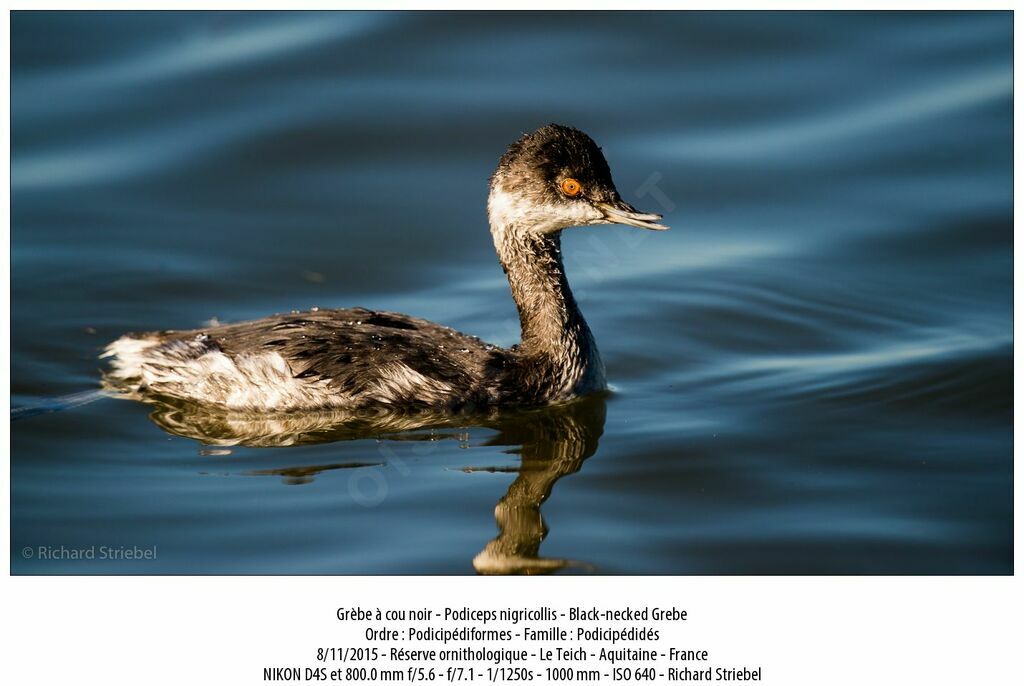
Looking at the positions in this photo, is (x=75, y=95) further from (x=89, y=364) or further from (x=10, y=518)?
(x=10, y=518)

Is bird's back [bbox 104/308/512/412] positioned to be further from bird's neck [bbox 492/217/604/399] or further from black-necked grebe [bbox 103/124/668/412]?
bird's neck [bbox 492/217/604/399]

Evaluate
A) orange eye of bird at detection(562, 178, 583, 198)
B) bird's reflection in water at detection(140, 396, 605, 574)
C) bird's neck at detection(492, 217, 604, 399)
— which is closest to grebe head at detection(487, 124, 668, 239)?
orange eye of bird at detection(562, 178, 583, 198)

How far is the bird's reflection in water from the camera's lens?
739 cm

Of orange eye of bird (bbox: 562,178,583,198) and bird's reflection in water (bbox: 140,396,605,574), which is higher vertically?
orange eye of bird (bbox: 562,178,583,198)

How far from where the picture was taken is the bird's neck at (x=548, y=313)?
822 cm

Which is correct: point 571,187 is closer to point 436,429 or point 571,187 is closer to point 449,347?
point 449,347

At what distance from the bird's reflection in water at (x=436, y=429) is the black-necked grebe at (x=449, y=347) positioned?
8 centimetres

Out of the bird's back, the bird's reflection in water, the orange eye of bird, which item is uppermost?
the orange eye of bird

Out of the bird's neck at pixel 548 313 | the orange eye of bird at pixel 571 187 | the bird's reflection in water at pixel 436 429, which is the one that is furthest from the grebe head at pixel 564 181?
the bird's reflection in water at pixel 436 429

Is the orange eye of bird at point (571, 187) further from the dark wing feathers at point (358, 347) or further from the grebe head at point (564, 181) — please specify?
the dark wing feathers at point (358, 347)

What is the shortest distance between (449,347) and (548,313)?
27.2 inches

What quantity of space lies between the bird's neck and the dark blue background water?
0.25 metres

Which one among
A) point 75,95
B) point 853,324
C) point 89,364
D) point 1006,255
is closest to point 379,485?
point 89,364

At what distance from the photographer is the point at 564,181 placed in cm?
796
